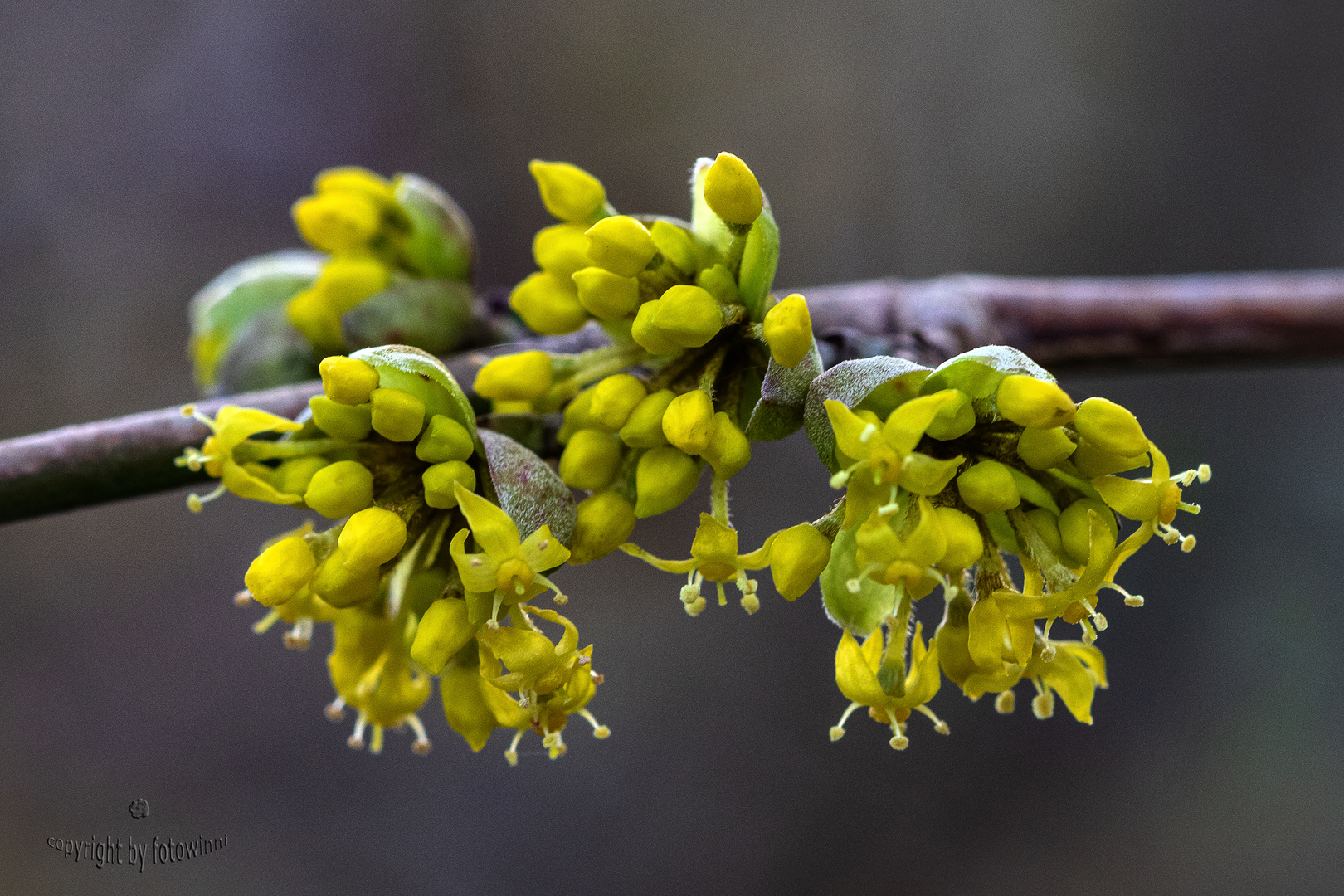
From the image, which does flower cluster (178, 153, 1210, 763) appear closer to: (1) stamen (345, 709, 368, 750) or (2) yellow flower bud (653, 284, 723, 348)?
(2) yellow flower bud (653, 284, 723, 348)

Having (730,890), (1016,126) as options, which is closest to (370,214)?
(730,890)

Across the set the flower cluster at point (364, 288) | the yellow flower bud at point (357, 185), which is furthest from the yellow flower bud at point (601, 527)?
the yellow flower bud at point (357, 185)

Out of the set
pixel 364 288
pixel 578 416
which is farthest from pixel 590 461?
pixel 364 288

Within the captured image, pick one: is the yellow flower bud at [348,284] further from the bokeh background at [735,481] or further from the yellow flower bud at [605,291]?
the bokeh background at [735,481]

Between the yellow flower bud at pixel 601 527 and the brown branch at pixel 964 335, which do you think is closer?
the yellow flower bud at pixel 601 527

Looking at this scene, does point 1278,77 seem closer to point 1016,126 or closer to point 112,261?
point 1016,126

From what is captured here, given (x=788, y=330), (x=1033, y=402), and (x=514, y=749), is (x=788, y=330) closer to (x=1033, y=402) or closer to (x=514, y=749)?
(x=1033, y=402)
